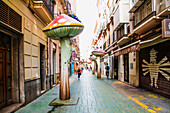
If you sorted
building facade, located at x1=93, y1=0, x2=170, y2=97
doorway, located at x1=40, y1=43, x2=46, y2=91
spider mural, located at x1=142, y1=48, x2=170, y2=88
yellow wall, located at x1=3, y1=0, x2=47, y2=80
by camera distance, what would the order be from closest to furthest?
yellow wall, located at x1=3, y1=0, x2=47, y2=80
building facade, located at x1=93, y1=0, x2=170, y2=97
spider mural, located at x1=142, y1=48, x2=170, y2=88
doorway, located at x1=40, y1=43, x2=46, y2=91

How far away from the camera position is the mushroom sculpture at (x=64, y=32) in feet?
20.4

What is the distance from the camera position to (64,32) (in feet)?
21.0

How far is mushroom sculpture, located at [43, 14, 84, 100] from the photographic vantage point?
245 inches

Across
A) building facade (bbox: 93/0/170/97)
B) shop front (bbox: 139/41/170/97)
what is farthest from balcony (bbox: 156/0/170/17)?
shop front (bbox: 139/41/170/97)

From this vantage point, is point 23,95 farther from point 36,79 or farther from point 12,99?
point 36,79

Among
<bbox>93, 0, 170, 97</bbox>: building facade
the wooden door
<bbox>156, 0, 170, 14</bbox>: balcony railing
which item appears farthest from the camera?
<bbox>93, 0, 170, 97</bbox>: building facade

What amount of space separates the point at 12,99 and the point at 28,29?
329 cm

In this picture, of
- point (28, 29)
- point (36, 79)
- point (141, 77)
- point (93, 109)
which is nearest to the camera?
point (93, 109)

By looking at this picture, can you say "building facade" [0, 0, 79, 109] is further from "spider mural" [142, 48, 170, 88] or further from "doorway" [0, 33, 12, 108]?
"spider mural" [142, 48, 170, 88]

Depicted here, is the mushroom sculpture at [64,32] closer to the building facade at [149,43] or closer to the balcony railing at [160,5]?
the building facade at [149,43]

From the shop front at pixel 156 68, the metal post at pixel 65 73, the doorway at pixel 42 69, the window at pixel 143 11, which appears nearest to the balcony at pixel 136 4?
the window at pixel 143 11

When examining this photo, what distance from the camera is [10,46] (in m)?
6.04

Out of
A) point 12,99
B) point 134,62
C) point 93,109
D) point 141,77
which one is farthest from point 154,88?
point 12,99

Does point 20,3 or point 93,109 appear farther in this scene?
point 20,3
